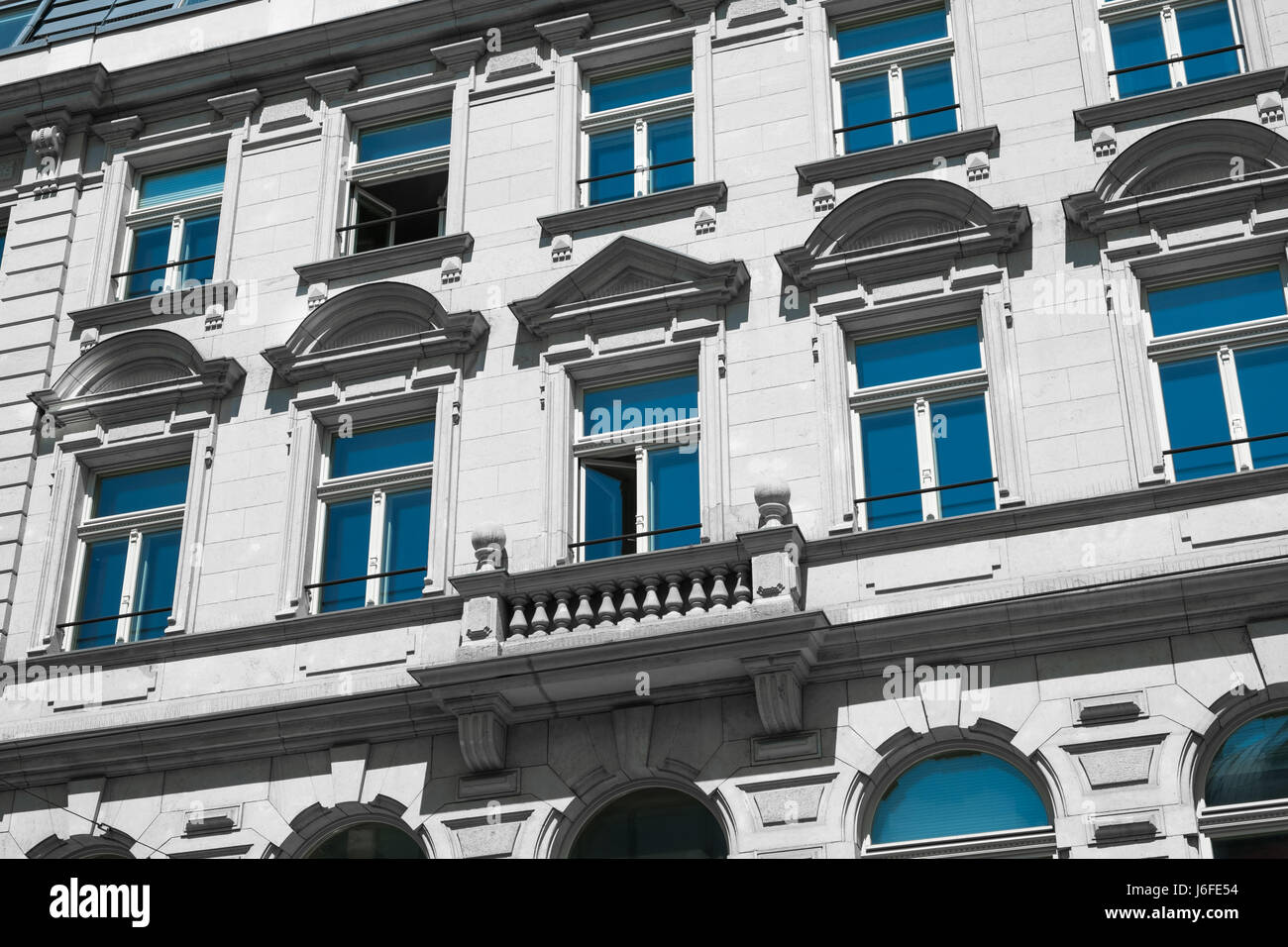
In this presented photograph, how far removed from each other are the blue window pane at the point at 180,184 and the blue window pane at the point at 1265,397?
12720 millimetres

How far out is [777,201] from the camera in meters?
18.9

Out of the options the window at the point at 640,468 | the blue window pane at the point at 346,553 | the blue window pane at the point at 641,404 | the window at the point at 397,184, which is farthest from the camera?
the window at the point at 397,184

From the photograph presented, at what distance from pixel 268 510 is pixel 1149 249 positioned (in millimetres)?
9706

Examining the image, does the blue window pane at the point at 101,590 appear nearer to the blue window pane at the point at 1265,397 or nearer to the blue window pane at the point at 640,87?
the blue window pane at the point at 640,87

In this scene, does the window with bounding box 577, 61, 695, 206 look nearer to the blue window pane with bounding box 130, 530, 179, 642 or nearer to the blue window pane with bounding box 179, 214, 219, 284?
the blue window pane with bounding box 179, 214, 219, 284

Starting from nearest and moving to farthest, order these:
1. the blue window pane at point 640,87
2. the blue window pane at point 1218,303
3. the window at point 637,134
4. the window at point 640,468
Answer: the blue window pane at point 1218,303 < the window at point 640,468 < the window at point 637,134 < the blue window pane at point 640,87

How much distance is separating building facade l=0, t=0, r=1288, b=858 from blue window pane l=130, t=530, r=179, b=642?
1.8 inches

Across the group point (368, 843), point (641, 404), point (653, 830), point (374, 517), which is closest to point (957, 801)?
point (653, 830)

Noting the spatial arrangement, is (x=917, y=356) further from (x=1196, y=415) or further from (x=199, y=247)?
(x=199, y=247)

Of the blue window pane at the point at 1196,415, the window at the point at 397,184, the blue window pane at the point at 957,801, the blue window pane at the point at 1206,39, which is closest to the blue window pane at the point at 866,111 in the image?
the blue window pane at the point at 1206,39

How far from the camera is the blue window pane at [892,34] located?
19.8 m

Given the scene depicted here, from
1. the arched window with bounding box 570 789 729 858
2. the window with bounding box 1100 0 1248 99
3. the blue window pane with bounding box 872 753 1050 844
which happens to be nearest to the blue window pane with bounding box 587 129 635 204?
the window with bounding box 1100 0 1248 99
